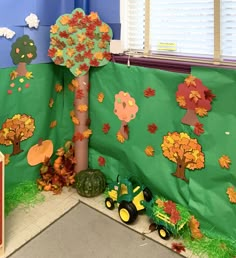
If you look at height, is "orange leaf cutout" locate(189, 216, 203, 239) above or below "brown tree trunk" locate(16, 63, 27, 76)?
below

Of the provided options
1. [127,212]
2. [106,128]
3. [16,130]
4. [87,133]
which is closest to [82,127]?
[87,133]

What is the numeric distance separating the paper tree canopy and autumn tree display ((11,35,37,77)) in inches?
4.1

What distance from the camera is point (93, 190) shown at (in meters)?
1.79

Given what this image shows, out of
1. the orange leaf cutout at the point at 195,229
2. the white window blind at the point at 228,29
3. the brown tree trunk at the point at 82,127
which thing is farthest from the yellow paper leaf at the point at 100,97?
the orange leaf cutout at the point at 195,229

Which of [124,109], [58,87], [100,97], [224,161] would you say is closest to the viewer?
[224,161]

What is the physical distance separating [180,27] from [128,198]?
3.09ft

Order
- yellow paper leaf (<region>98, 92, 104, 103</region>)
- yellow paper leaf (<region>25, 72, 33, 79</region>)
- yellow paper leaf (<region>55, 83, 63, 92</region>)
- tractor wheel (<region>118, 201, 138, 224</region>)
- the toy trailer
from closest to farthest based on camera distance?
the toy trailer < tractor wheel (<region>118, 201, 138, 224</region>) < yellow paper leaf (<region>25, 72, 33, 79</region>) < yellow paper leaf (<region>98, 92, 104, 103</region>) < yellow paper leaf (<region>55, 83, 63, 92</region>)

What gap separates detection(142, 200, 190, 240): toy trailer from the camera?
1449mm

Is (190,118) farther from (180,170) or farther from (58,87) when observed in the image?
(58,87)

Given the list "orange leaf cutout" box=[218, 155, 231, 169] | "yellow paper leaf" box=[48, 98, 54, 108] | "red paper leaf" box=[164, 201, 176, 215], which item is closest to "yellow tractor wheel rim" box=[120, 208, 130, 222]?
"red paper leaf" box=[164, 201, 176, 215]

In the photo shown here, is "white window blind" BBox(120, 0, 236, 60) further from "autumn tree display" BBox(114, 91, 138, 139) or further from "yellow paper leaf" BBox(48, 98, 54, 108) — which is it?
"yellow paper leaf" BBox(48, 98, 54, 108)

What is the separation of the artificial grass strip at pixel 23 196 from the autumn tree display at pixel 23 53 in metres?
0.70

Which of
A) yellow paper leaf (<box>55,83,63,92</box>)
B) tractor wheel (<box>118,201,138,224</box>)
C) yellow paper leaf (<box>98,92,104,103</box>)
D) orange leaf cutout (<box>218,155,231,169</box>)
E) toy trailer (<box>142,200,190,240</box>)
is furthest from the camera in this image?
yellow paper leaf (<box>55,83,63,92</box>)

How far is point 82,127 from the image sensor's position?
1.85m
